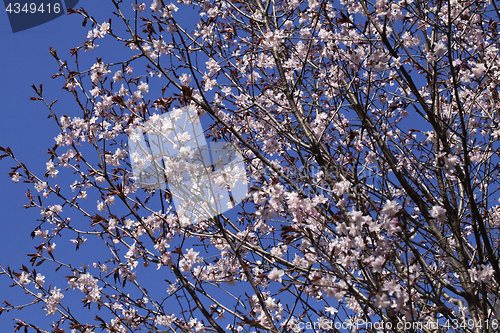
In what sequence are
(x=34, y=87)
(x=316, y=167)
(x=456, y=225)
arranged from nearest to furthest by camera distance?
1. (x=456, y=225)
2. (x=34, y=87)
3. (x=316, y=167)

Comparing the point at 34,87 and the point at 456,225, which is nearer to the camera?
the point at 456,225

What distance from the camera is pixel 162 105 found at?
3.18 m

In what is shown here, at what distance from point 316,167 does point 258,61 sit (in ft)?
4.68

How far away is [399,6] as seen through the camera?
383cm

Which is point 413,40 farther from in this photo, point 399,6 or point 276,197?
point 276,197

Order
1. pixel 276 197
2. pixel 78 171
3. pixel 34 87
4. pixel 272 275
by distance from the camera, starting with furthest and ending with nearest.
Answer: pixel 78 171 < pixel 34 87 < pixel 276 197 < pixel 272 275

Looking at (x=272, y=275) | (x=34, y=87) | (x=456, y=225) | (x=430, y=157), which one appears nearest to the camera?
(x=272, y=275)

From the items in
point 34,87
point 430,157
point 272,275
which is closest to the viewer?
point 272,275

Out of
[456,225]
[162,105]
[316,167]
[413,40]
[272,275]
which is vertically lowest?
[272,275]

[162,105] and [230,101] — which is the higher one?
[230,101]

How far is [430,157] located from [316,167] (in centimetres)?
161

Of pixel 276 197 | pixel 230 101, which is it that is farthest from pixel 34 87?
pixel 276 197

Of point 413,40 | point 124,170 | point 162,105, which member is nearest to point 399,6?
point 413,40

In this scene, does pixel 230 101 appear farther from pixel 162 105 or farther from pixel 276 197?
pixel 276 197
